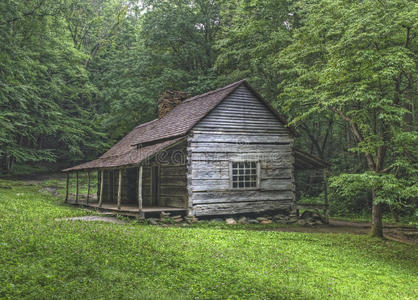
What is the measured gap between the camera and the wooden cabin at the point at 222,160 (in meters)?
15.9

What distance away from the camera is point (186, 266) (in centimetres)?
798

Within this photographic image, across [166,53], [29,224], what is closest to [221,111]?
[29,224]

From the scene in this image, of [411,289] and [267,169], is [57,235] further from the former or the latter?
[267,169]

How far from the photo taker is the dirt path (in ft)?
45.7

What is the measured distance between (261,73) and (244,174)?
30.1 ft

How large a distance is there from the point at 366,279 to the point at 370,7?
8.52 m

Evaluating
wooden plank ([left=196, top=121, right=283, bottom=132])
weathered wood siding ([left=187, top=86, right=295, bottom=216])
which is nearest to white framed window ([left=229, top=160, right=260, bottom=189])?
weathered wood siding ([left=187, top=86, right=295, bottom=216])

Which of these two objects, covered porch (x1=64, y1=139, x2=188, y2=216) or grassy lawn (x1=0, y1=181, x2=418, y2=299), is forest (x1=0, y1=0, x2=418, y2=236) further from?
covered porch (x1=64, y1=139, x2=188, y2=216)

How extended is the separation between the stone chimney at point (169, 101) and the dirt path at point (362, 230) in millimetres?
10856

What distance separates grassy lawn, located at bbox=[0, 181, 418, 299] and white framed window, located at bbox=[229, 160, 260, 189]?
5017 mm

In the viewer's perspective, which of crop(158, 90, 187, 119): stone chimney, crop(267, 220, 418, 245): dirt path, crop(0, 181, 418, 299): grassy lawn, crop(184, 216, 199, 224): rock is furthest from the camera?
crop(158, 90, 187, 119): stone chimney

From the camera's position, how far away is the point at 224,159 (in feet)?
54.6

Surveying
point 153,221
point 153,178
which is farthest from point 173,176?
point 153,221

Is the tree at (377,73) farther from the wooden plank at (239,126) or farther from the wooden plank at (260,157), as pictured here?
the wooden plank at (260,157)
